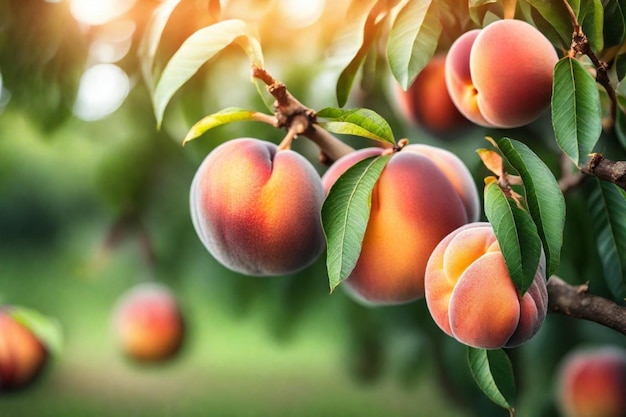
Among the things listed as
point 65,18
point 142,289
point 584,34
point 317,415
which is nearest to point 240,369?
point 317,415

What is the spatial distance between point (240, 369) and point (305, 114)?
1812 mm

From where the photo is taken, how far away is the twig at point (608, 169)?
0.40 m

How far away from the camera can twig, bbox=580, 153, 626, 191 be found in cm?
40

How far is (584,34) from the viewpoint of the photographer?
43cm

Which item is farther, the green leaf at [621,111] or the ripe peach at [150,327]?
the ripe peach at [150,327]

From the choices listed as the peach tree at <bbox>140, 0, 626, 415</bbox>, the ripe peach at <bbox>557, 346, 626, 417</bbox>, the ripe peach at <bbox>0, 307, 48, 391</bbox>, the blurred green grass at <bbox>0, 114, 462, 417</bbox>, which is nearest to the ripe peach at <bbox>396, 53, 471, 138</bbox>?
the peach tree at <bbox>140, 0, 626, 415</bbox>

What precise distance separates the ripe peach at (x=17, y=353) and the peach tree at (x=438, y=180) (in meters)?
0.70

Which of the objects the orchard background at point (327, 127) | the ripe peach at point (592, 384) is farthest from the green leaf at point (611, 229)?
the ripe peach at point (592, 384)

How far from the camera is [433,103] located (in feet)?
2.22

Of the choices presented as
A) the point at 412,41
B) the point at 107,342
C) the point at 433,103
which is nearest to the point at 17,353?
the point at 433,103

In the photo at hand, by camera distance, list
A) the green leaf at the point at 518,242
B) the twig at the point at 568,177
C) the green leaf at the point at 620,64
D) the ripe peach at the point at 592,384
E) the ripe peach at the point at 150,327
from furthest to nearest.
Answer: the ripe peach at the point at 150,327
the ripe peach at the point at 592,384
the twig at the point at 568,177
the green leaf at the point at 620,64
the green leaf at the point at 518,242

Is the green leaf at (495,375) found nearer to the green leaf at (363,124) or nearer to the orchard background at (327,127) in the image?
the orchard background at (327,127)

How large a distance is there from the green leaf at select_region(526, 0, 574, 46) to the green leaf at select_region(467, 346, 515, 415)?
0.22 m

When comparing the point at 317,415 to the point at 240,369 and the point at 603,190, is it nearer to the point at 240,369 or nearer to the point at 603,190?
the point at 240,369
